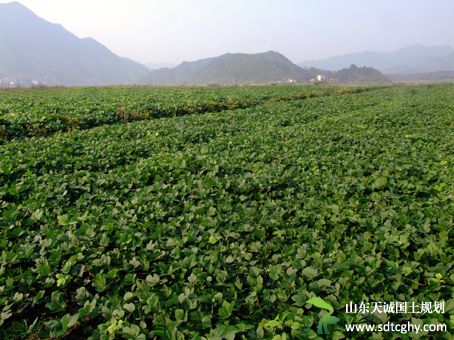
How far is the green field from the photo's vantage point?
3.17 m

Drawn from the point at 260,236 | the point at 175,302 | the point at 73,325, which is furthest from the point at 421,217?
the point at 73,325

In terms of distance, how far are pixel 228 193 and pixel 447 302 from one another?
3711mm

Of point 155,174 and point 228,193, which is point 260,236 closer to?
point 228,193

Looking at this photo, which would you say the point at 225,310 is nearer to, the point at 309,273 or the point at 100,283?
the point at 309,273

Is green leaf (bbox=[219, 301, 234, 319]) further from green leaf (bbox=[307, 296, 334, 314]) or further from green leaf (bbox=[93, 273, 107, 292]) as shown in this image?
green leaf (bbox=[93, 273, 107, 292])

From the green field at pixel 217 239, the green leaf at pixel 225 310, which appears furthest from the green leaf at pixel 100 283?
the green leaf at pixel 225 310

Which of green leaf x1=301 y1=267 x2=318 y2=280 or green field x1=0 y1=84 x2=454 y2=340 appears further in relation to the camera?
green leaf x1=301 y1=267 x2=318 y2=280

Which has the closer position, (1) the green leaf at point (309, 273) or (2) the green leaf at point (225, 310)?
(2) the green leaf at point (225, 310)

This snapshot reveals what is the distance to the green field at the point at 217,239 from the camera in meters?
3.17

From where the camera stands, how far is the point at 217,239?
4441mm

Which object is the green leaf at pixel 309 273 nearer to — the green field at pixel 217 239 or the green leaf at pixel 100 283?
the green field at pixel 217 239

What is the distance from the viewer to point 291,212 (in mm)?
5488

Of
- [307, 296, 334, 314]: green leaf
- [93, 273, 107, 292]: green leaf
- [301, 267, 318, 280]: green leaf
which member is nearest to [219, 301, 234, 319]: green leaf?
[307, 296, 334, 314]: green leaf

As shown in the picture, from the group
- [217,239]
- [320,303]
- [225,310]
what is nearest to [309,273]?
[320,303]
